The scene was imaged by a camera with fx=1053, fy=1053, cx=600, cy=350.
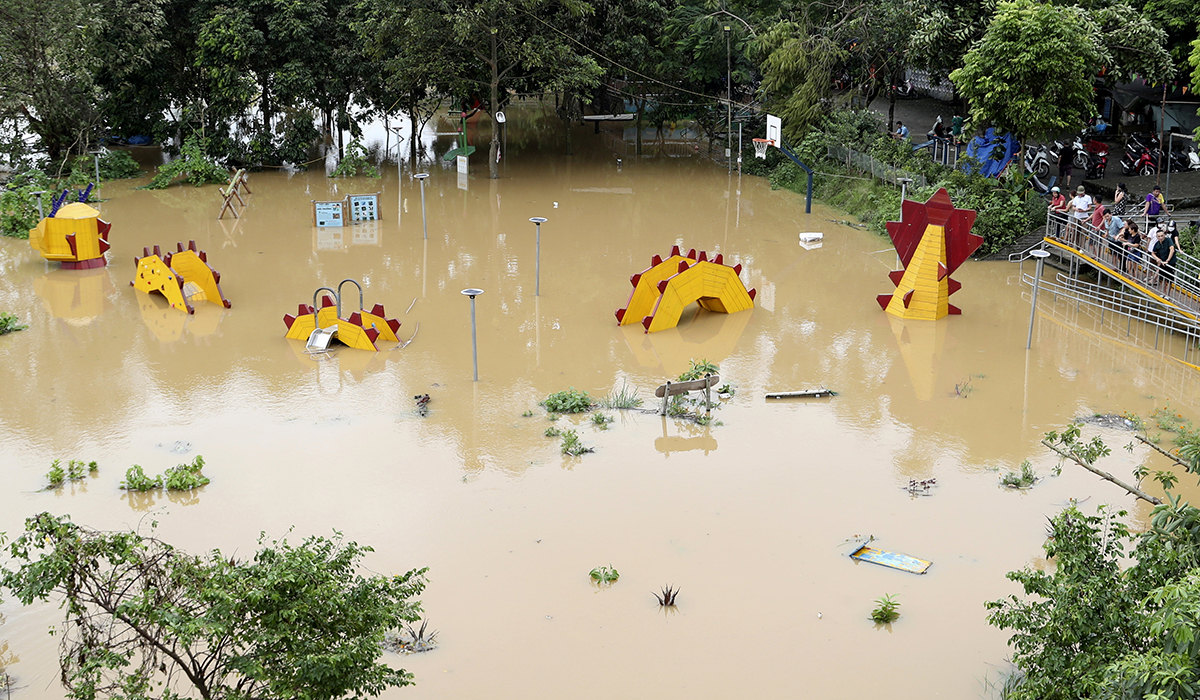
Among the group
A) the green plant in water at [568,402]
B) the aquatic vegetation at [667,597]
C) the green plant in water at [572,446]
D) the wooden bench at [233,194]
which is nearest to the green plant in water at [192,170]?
the wooden bench at [233,194]

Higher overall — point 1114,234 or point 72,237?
point 1114,234

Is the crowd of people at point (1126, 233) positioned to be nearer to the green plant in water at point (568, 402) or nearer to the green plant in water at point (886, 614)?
the green plant in water at point (568, 402)

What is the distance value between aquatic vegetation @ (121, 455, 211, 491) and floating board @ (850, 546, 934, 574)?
6.53 m

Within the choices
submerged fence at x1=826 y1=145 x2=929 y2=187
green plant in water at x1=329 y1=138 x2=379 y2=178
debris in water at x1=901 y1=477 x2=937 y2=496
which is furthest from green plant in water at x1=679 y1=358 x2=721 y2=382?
green plant in water at x1=329 y1=138 x2=379 y2=178

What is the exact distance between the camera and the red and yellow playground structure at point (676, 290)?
1566 centimetres

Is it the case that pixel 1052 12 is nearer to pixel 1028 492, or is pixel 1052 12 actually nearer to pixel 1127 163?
pixel 1127 163

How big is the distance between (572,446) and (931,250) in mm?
7497

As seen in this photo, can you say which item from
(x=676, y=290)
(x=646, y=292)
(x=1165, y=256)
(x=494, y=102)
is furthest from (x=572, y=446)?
(x=494, y=102)

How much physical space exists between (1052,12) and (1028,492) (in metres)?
11.2

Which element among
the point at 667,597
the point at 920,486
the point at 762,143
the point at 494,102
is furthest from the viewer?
the point at 494,102

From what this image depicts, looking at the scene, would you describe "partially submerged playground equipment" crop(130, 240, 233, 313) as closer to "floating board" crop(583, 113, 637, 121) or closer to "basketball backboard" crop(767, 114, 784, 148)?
"basketball backboard" crop(767, 114, 784, 148)

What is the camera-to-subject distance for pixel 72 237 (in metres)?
18.6

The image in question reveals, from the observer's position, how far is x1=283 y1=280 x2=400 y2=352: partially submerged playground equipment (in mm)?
14672

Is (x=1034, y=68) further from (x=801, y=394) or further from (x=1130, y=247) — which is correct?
(x=801, y=394)
